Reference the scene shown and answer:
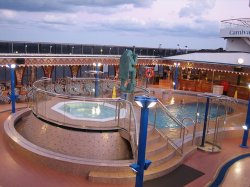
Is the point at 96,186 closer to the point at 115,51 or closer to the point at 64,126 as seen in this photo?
the point at 64,126

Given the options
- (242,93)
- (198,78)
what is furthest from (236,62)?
(198,78)

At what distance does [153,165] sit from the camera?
6.98 metres

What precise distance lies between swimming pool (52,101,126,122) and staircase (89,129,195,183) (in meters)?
1.48

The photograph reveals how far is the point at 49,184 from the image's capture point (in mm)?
6105

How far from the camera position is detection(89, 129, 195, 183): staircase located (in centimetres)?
635

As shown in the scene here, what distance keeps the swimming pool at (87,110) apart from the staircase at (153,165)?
1.48 m

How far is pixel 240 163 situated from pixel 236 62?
11.4 metres

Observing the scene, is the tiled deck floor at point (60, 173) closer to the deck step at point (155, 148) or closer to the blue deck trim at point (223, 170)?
the blue deck trim at point (223, 170)

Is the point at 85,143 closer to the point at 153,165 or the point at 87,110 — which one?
the point at 87,110

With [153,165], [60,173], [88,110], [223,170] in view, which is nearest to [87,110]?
[88,110]

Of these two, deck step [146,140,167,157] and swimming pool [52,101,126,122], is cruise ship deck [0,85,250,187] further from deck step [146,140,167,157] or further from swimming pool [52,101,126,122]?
swimming pool [52,101,126,122]

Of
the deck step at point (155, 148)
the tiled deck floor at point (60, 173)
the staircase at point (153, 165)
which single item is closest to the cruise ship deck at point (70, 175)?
the tiled deck floor at point (60, 173)

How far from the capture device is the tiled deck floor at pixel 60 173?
6.20 meters

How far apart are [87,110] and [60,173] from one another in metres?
2.58
